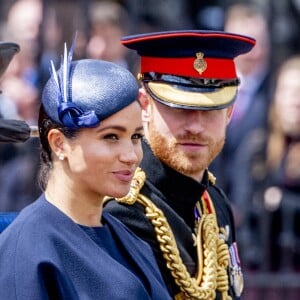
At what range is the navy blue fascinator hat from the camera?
3.46 m

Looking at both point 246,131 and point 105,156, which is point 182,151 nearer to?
point 105,156

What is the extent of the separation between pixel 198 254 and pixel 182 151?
36 centimetres

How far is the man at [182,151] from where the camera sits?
4.09 m

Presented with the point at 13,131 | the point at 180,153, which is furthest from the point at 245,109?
the point at 13,131

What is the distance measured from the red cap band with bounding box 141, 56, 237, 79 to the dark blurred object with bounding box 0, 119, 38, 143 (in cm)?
63

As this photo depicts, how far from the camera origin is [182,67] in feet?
13.9

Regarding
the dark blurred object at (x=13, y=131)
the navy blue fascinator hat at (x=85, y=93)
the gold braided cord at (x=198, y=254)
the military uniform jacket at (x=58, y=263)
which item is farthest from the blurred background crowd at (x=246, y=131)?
the military uniform jacket at (x=58, y=263)

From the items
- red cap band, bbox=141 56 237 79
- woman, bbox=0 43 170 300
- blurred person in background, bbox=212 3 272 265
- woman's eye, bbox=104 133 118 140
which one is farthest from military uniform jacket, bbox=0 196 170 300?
blurred person in background, bbox=212 3 272 265

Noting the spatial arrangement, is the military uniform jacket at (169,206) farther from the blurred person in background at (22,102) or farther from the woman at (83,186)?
the blurred person in background at (22,102)

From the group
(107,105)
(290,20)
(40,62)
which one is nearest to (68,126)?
(107,105)

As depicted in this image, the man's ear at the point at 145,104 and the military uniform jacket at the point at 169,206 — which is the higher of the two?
the man's ear at the point at 145,104

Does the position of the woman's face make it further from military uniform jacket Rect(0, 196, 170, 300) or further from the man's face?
the man's face

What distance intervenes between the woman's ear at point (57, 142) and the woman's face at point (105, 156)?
13 millimetres

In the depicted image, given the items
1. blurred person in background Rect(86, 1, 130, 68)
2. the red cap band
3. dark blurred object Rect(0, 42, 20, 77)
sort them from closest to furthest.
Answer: dark blurred object Rect(0, 42, 20, 77) < the red cap band < blurred person in background Rect(86, 1, 130, 68)
